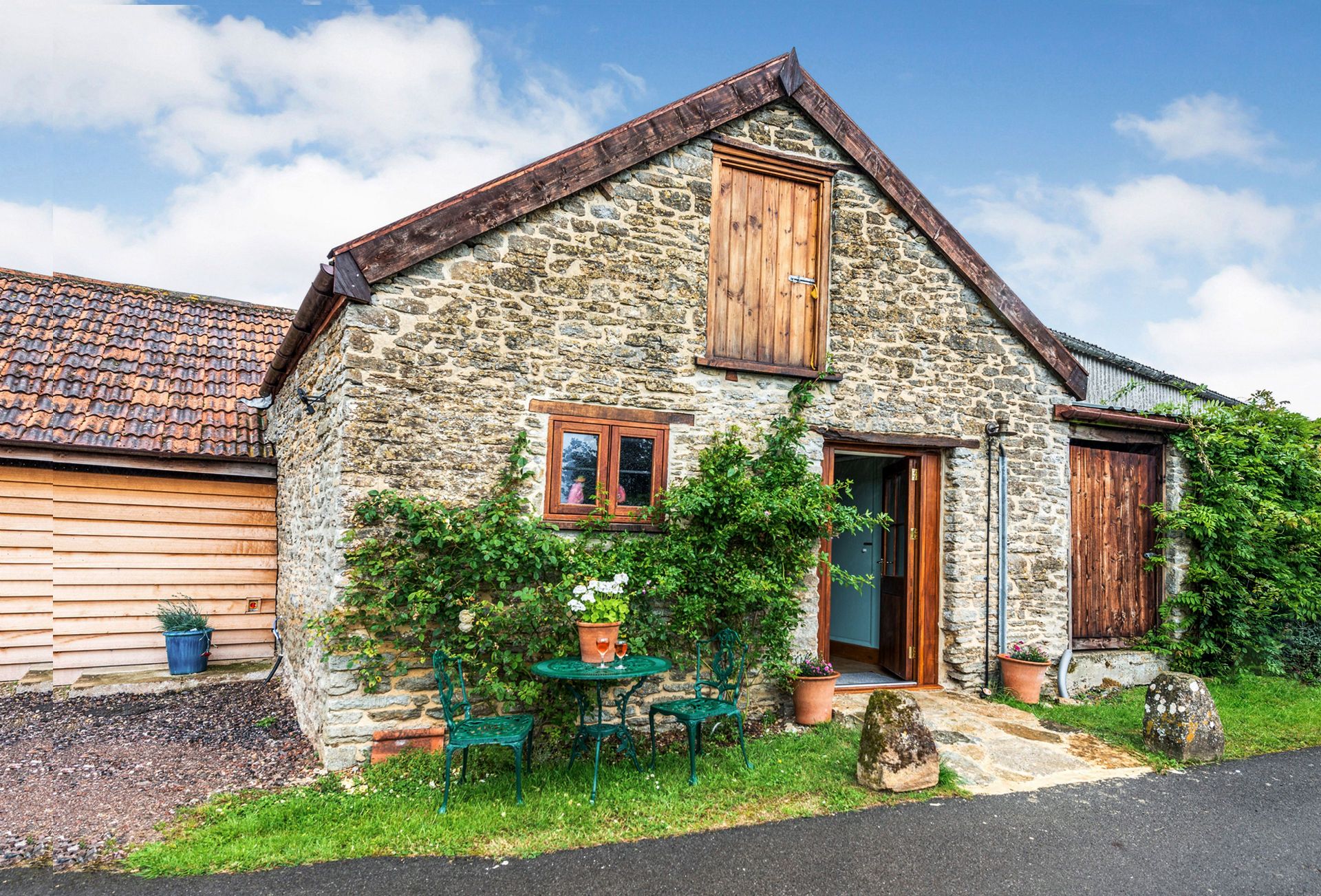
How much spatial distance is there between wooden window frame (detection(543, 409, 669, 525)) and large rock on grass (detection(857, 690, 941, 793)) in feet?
8.52

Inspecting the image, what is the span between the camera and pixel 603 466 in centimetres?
646

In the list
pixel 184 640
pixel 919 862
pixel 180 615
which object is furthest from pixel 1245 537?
pixel 180 615

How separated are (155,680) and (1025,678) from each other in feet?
32.0

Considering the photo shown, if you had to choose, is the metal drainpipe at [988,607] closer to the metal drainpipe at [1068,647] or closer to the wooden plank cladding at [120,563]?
the metal drainpipe at [1068,647]

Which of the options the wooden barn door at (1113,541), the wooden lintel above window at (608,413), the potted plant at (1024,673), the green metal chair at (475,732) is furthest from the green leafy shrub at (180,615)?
the wooden barn door at (1113,541)

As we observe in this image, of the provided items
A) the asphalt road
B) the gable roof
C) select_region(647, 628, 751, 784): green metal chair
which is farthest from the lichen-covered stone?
select_region(647, 628, 751, 784): green metal chair

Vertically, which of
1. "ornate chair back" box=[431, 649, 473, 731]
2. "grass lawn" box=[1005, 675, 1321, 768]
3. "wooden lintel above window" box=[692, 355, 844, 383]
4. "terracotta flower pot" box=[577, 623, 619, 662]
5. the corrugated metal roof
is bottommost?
"grass lawn" box=[1005, 675, 1321, 768]

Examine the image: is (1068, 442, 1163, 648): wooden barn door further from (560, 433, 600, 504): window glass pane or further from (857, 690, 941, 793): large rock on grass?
(560, 433, 600, 504): window glass pane

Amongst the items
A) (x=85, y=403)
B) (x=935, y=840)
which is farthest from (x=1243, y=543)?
(x=85, y=403)

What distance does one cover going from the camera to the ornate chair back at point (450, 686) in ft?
16.1

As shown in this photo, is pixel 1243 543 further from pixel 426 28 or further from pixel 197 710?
pixel 197 710

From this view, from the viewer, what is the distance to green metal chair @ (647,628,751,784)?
17.6 ft

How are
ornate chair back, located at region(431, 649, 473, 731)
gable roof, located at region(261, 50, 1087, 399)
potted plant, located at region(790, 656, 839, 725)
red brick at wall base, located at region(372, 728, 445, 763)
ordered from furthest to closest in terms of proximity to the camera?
potted plant, located at region(790, 656, 839, 725), gable roof, located at region(261, 50, 1087, 399), red brick at wall base, located at region(372, 728, 445, 763), ornate chair back, located at region(431, 649, 473, 731)

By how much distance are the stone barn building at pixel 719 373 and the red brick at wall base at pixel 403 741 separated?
0.07 m
